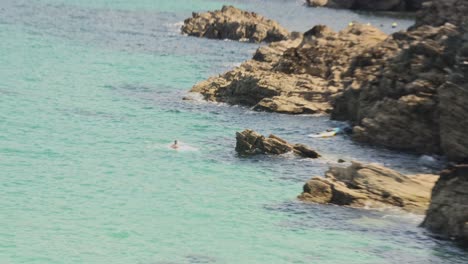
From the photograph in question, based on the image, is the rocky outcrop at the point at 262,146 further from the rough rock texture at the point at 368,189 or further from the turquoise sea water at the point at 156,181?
the rough rock texture at the point at 368,189

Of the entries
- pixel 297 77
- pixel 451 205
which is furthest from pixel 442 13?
pixel 451 205

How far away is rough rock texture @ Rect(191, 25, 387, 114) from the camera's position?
58.8 meters

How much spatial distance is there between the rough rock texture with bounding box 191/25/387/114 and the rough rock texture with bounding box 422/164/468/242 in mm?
24589

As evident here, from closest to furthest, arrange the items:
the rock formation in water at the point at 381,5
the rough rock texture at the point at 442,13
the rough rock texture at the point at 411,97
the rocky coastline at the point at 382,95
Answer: the rocky coastline at the point at 382,95, the rough rock texture at the point at 411,97, the rough rock texture at the point at 442,13, the rock formation in water at the point at 381,5

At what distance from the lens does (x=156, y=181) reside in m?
41.4

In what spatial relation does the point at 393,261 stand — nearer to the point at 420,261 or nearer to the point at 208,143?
the point at 420,261

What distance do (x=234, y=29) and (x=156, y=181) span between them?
64.2 metres

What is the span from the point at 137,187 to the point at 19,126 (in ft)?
45.5

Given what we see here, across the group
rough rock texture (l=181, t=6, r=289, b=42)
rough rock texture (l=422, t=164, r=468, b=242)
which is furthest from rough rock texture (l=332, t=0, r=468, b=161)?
rough rock texture (l=181, t=6, r=289, b=42)

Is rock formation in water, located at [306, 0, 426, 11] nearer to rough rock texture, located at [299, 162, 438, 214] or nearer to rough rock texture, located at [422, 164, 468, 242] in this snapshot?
rough rock texture, located at [299, 162, 438, 214]

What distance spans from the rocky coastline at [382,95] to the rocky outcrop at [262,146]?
0.06 meters

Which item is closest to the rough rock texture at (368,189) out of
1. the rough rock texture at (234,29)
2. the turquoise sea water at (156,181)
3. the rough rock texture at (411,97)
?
the turquoise sea water at (156,181)

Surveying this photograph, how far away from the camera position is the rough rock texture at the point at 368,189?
36.7 meters

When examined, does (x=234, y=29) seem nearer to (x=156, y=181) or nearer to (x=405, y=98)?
(x=405, y=98)
